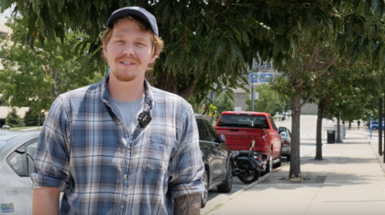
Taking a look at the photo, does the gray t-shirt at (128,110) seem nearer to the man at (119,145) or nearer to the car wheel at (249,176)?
the man at (119,145)

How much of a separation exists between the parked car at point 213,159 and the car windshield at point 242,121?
4655 mm

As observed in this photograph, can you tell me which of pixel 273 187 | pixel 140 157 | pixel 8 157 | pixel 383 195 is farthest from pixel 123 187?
pixel 273 187

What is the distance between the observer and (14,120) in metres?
61.0

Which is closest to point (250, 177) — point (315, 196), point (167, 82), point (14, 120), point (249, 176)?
point (249, 176)

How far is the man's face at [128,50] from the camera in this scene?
7.40 ft

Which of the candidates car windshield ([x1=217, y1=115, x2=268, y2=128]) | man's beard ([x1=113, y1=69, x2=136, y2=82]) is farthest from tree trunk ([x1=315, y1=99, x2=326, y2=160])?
man's beard ([x1=113, y1=69, x2=136, y2=82])

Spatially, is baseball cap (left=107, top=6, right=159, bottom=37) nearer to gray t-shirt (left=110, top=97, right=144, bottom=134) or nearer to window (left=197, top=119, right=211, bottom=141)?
gray t-shirt (left=110, top=97, right=144, bottom=134)

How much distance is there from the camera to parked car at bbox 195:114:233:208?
10.8 m

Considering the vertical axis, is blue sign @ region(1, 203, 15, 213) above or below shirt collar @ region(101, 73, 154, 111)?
below

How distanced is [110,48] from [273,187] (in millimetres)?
12224

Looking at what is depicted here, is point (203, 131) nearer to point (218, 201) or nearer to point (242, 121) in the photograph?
point (218, 201)

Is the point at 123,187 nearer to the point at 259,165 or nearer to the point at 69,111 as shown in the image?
the point at 69,111

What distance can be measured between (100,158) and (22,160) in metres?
4.49

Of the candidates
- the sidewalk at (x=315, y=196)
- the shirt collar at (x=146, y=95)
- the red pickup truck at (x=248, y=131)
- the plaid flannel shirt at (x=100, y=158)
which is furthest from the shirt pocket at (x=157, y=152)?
the red pickup truck at (x=248, y=131)
